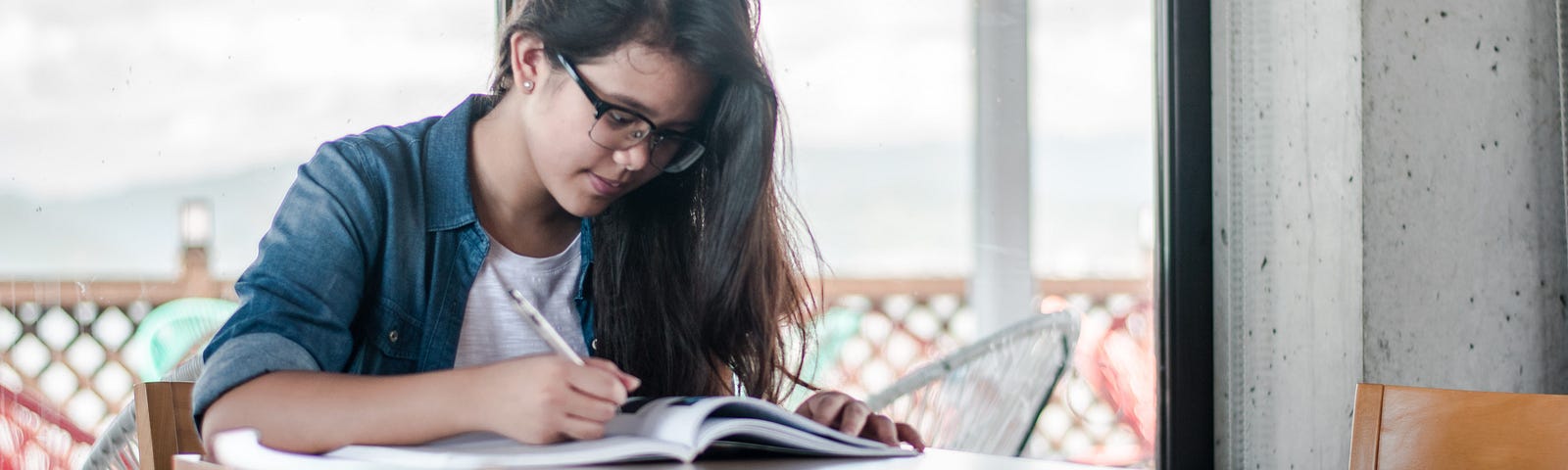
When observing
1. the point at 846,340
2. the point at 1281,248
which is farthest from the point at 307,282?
the point at 1281,248

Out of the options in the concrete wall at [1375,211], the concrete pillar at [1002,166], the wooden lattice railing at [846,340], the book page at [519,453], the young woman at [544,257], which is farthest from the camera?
the concrete wall at [1375,211]

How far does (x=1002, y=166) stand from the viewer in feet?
5.02

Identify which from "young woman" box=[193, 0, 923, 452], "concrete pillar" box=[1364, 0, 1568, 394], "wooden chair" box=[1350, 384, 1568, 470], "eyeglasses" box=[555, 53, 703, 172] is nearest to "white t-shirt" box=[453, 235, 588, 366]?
"young woman" box=[193, 0, 923, 452]

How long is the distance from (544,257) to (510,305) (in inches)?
2.2

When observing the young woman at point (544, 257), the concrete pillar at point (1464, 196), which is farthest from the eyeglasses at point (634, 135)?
the concrete pillar at point (1464, 196)

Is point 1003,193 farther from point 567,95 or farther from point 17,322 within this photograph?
point 17,322

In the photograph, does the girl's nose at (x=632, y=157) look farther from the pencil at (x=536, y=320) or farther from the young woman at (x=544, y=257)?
the pencil at (x=536, y=320)

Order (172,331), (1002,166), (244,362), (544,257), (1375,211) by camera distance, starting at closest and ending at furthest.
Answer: (244,362) < (172,331) < (544,257) < (1002,166) < (1375,211)

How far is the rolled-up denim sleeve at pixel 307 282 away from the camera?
0.94 m

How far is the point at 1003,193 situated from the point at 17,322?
3.39ft

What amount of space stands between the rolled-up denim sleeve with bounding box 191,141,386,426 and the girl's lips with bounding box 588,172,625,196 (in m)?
0.19

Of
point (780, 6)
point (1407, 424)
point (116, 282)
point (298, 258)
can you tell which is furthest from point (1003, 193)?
point (116, 282)

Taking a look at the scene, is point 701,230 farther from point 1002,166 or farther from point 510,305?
point 1002,166

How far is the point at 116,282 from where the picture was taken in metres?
1.02
